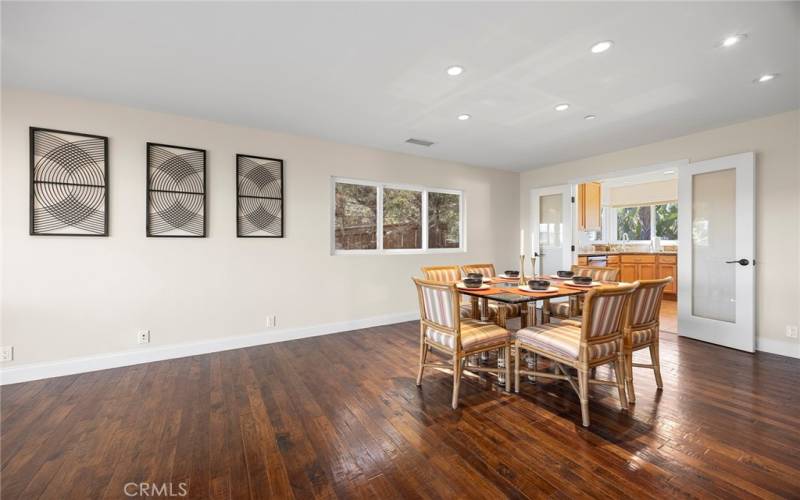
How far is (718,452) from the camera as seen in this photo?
6.09ft

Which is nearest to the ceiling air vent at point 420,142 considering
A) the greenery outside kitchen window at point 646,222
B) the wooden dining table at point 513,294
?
the wooden dining table at point 513,294

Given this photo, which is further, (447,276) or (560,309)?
(447,276)

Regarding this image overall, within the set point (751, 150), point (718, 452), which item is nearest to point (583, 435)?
point (718, 452)

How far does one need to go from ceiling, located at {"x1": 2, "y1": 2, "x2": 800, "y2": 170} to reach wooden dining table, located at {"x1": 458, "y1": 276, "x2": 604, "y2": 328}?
5.68 feet

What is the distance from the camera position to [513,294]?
102 inches

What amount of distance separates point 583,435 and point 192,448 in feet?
7.69

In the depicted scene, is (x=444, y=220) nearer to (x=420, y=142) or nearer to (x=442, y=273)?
(x=420, y=142)

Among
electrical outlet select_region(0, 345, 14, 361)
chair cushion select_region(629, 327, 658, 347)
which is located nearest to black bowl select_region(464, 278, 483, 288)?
chair cushion select_region(629, 327, 658, 347)

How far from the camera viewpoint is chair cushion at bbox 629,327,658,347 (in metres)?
2.53

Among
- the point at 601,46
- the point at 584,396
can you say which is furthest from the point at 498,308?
the point at 601,46

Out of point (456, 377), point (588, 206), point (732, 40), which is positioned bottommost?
point (456, 377)

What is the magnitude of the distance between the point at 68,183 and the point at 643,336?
16.7ft

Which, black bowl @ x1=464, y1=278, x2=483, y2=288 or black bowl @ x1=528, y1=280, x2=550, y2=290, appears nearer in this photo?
black bowl @ x1=528, y1=280, x2=550, y2=290

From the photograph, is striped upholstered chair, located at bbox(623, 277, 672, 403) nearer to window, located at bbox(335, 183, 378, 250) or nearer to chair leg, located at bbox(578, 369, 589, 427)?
chair leg, located at bbox(578, 369, 589, 427)
